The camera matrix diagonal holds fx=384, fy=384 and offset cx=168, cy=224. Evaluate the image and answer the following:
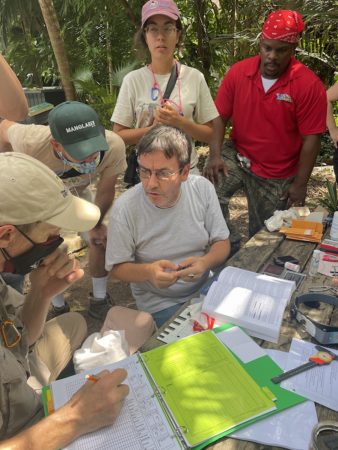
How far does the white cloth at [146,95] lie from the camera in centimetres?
303

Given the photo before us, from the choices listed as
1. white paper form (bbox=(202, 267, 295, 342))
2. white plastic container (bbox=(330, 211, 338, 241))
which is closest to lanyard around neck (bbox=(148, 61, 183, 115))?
white plastic container (bbox=(330, 211, 338, 241))

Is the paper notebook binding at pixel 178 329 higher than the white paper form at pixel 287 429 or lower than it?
lower

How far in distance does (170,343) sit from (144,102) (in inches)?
79.9

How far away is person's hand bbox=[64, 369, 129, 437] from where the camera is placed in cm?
125

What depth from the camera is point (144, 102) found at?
3.02m

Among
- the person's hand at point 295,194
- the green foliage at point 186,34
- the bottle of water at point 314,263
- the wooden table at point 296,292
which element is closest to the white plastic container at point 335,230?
the wooden table at point 296,292

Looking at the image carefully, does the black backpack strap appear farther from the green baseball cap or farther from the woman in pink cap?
the woman in pink cap

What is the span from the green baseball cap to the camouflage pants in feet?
4.66

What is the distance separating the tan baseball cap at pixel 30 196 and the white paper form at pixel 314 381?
1048 mm

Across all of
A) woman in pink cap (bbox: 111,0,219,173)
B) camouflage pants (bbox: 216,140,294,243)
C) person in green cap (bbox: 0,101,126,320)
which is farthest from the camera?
camouflage pants (bbox: 216,140,294,243)

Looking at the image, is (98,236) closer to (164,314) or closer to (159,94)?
(164,314)

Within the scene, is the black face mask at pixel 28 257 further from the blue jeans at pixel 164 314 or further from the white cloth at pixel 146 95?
the white cloth at pixel 146 95

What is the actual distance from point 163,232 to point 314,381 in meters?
1.18

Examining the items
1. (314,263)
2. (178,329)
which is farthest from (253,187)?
(178,329)
